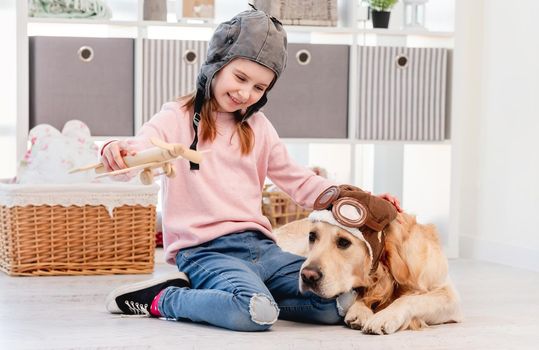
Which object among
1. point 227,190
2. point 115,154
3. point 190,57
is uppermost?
point 190,57

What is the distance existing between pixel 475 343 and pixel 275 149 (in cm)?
71

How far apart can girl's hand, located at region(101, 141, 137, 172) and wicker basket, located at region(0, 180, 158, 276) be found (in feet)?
2.82

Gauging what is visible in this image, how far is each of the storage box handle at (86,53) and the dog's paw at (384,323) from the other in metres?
1.61

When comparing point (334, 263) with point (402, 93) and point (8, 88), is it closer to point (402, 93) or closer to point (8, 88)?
point (402, 93)

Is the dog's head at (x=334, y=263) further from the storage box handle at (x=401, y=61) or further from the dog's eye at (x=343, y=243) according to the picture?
the storage box handle at (x=401, y=61)

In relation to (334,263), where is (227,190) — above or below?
above

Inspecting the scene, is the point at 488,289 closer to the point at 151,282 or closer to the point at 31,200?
the point at 151,282

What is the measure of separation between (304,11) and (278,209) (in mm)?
743

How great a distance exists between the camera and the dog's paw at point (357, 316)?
75.2 inches

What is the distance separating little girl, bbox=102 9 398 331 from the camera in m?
1.99

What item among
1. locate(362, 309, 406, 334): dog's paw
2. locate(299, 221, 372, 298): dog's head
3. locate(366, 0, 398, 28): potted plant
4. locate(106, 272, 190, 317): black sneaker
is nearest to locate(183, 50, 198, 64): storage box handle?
locate(366, 0, 398, 28): potted plant

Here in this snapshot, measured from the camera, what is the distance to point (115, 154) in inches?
71.6

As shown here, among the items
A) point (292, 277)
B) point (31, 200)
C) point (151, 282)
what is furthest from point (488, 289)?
point (31, 200)

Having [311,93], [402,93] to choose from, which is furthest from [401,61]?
[311,93]
